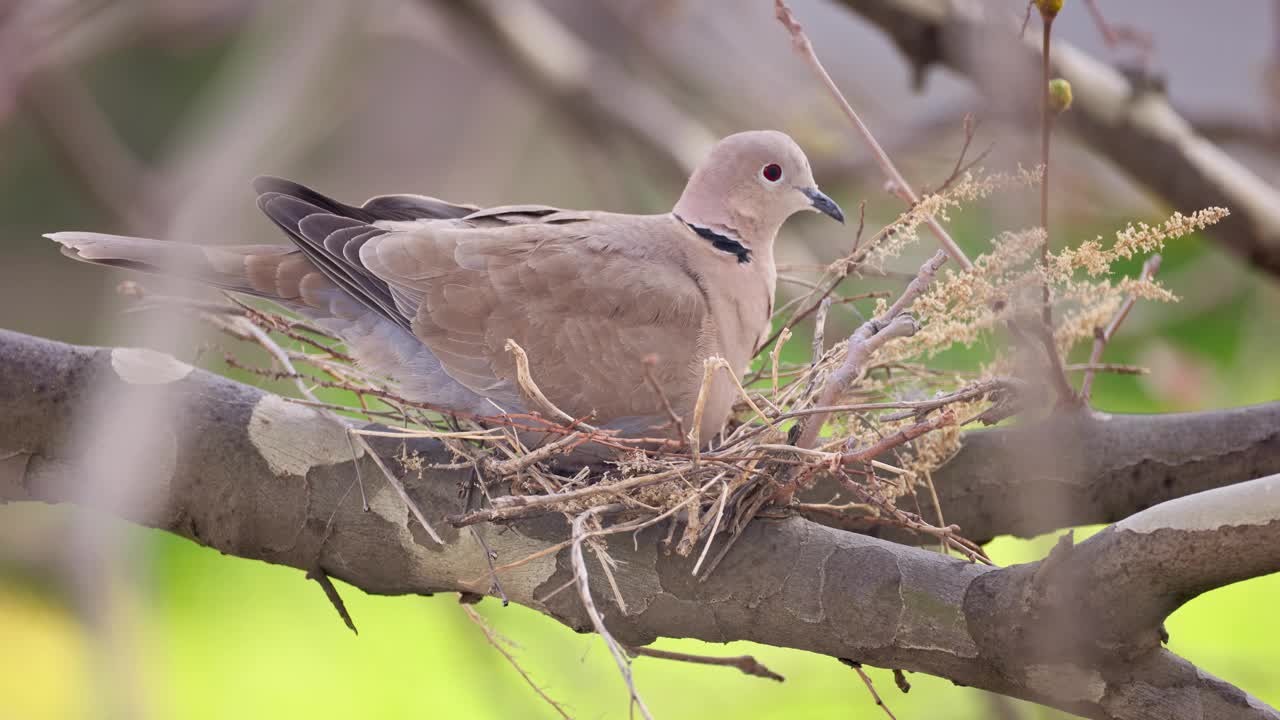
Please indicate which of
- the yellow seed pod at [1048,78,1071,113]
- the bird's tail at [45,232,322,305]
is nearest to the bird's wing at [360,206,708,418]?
the bird's tail at [45,232,322,305]

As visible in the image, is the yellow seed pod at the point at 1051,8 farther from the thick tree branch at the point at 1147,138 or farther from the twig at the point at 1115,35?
the thick tree branch at the point at 1147,138

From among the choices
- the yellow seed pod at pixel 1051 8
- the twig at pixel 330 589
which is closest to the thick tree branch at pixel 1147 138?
the yellow seed pod at pixel 1051 8

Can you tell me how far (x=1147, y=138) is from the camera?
2045 millimetres

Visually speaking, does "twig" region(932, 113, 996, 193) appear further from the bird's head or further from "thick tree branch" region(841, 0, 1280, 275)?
"thick tree branch" region(841, 0, 1280, 275)

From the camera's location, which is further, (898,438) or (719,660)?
(719,660)

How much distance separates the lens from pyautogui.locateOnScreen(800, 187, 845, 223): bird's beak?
1.60 m


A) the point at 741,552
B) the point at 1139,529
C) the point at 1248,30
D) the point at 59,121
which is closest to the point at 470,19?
the point at 59,121

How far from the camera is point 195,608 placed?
143 inches

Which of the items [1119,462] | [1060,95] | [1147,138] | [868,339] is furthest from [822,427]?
[1147,138]

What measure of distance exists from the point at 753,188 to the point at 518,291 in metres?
0.39

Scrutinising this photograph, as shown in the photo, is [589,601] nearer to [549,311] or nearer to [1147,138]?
[549,311]

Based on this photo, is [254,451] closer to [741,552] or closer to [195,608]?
[741,552]

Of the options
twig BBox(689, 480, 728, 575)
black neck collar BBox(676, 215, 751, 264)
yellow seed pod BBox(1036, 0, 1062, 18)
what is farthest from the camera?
black neck collar BBox(676, 215, 751, 264)

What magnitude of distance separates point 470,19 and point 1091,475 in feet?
7.21
